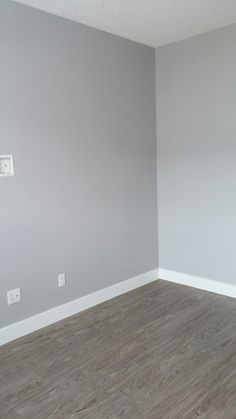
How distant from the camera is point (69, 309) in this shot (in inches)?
122

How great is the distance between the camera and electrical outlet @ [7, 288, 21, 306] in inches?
105

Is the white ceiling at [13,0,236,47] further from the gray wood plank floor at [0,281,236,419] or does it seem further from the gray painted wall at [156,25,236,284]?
the gray wood plank floor at [0,281,236,419]

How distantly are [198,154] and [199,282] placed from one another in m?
1.28

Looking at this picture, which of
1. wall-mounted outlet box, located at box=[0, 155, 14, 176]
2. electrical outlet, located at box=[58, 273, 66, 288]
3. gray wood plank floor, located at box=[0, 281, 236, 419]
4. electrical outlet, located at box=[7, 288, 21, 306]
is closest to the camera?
gray wood plank floor, located at box=[0, 281, 236, 419]

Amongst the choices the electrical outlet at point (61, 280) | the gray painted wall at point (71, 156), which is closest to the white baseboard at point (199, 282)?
the gray painted wall at point (71, 156)

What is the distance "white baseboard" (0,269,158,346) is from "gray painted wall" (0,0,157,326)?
0.05 m

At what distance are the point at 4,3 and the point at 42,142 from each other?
3.20ft

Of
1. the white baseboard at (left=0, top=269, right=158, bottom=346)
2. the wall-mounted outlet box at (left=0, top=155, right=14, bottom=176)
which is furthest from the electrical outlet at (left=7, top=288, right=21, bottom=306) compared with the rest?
the wall-mounted outlet box at (left=0, top=155, right=14, bottom=176)

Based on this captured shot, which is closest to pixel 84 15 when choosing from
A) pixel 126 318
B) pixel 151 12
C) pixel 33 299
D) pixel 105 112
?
pixel 151 12

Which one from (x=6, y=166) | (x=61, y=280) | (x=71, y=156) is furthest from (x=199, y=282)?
(x=6, y=166)

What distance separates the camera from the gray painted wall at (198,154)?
3.24m

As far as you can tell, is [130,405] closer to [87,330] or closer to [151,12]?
[87,330]

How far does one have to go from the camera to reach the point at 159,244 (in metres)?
3.96

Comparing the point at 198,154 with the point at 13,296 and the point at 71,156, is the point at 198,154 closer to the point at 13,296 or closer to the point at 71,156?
the point at 71,156
